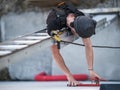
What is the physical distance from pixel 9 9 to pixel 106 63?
1879mm

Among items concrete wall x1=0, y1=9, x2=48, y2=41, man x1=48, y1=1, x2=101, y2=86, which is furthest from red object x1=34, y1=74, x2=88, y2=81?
man x1=48, y1=1, x2=101, y2=86

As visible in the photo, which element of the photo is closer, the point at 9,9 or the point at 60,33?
the point at 60,33

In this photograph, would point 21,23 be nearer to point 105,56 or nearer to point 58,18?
point 105,56

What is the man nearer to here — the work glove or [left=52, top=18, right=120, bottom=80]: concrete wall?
the work glove

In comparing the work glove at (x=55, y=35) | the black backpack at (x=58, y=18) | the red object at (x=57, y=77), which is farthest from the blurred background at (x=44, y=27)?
the work glove at (x=55, y=35)

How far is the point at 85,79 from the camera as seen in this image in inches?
250

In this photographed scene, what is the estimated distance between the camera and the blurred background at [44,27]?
6566mm

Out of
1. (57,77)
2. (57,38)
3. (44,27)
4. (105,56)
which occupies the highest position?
(57,38)

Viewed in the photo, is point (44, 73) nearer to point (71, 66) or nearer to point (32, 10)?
point (71, 66)

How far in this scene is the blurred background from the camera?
657cm

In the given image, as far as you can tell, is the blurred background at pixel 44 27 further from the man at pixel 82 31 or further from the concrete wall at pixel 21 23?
the man at pixel 82 31

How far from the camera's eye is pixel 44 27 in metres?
6.92

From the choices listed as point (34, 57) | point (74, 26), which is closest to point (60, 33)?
point (74, 26)

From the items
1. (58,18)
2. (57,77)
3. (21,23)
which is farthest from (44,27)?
(58,18)
